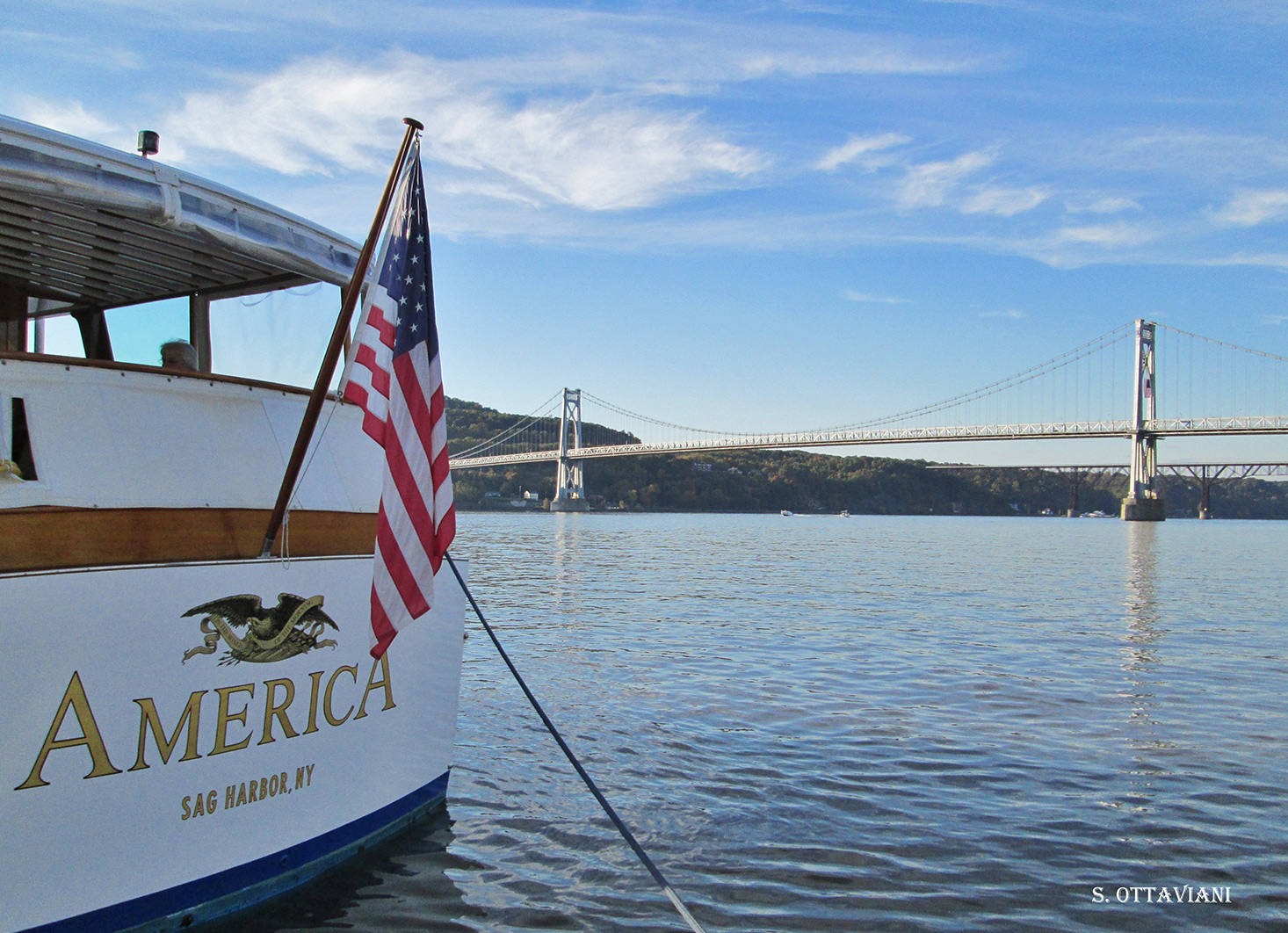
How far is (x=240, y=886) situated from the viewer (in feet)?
11.0

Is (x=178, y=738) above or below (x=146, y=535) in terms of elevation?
below

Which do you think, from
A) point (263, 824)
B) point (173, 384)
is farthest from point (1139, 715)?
point (173, 384)

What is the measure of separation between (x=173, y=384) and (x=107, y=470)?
0.44 m

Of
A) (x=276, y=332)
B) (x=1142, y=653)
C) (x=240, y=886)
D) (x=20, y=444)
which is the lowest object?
(x=1142, y=653)

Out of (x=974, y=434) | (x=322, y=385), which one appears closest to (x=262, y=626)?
(x=322, y=385)

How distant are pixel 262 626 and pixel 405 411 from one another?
94cm

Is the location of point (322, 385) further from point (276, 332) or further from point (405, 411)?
point (276, 332)

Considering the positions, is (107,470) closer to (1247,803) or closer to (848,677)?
(1247,803)

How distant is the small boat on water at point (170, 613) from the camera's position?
2.78 meters

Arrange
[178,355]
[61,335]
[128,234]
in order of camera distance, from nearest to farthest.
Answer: [128,234] < [178,355] < [61,335]

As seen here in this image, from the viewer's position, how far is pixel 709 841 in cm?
451

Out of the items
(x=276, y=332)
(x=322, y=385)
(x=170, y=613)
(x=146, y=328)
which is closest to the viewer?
(x=170, y=613)

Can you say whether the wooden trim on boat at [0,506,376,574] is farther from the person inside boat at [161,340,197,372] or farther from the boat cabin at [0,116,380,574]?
the person inside boat at [161,340,197,372]

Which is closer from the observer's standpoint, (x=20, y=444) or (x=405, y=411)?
(x=20, y=444)
